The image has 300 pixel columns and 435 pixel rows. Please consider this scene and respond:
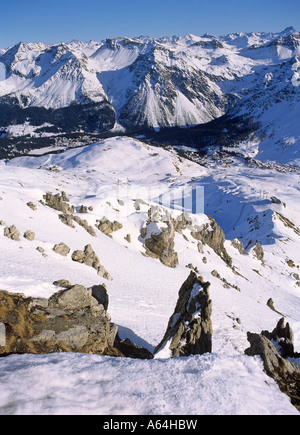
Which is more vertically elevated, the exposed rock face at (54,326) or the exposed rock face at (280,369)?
the exposed rock face at (54,326)

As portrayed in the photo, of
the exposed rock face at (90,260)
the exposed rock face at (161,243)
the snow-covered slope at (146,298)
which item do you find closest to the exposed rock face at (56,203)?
the snow-covered slope at (146,298)

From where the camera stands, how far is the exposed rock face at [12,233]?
2191 cm

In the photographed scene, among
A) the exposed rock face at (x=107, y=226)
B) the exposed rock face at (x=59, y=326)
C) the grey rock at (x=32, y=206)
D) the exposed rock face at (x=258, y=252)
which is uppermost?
the grey rock at (x=32, y=206)

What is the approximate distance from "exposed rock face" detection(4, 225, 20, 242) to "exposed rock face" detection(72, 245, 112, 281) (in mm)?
4460

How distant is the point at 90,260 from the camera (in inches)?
950

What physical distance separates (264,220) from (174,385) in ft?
284

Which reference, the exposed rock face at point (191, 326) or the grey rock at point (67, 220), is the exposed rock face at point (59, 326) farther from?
the grey rock at point (67, 220)

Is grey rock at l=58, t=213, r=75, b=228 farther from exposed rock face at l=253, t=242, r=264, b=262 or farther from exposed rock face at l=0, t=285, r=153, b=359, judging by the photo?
exposed rock face at l=253, t=242, r=264, b=262

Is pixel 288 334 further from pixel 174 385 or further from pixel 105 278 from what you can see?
pixel 105 278

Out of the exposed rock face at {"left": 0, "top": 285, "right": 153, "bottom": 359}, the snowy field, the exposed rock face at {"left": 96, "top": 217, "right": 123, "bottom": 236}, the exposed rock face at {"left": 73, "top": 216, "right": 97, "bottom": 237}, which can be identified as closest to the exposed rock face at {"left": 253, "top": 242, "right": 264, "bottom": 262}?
the exposed rock face at {"left": 96, "top": 217, "right": 123, "bottom": 236}

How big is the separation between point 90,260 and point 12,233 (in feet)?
20.7

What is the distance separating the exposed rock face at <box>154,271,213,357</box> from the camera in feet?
44.3

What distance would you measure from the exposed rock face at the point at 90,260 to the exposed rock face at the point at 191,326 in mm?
8212
